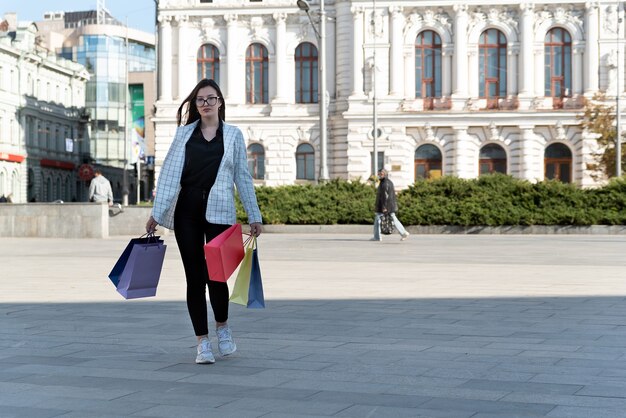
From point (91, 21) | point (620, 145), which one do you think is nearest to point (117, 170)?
point (91, 21)

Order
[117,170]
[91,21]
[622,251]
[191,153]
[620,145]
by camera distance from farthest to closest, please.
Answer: [91,21], [117,170], [620,145], [622,251], [191,153]

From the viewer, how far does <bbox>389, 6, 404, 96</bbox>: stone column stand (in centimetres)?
6250

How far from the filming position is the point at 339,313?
11070mm

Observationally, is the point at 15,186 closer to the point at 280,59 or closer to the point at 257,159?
the point at 257,159

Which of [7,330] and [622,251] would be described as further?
[622,251]

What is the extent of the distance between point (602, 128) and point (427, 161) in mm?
10164

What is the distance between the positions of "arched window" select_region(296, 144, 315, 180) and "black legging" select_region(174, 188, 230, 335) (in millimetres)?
56403

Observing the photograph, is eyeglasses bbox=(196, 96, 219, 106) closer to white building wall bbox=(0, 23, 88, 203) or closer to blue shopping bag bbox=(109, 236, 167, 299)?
blue shopping bag bbox=(109, 236, 167, 299)

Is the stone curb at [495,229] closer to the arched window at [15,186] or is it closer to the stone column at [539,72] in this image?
the stone column at [539,72]

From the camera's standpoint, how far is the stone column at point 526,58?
61.8 meters

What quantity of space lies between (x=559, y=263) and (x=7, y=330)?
11.6 meters

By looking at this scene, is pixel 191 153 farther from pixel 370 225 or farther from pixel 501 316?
pixel 370 225

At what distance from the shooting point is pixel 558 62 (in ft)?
205

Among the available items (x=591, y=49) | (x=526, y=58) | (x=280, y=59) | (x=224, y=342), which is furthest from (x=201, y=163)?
(x=280, y=59)
